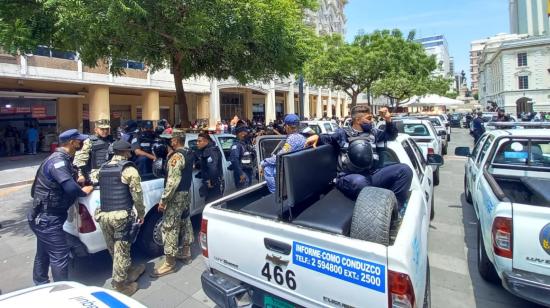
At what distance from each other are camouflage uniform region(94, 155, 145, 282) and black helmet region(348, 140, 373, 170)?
230cm

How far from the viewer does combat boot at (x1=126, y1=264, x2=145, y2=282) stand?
3928 mm

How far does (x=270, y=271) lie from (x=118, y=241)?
6.77ft

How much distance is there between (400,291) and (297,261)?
2.18 ft

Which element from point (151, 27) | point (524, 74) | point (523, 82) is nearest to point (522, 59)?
point (524, 74)

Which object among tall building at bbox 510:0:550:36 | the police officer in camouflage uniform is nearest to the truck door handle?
the police officer in camouflage uniform

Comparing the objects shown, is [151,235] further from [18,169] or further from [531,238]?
[18,169]

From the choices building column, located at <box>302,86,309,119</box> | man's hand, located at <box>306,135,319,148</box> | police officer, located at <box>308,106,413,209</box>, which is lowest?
police officer, located at <box>308,106,413,209</box>

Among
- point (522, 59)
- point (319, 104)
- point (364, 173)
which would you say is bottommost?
point (364, 173)

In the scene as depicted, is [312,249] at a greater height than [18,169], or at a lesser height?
lesser

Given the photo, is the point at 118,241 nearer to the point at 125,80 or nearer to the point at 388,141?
the point at 388,141

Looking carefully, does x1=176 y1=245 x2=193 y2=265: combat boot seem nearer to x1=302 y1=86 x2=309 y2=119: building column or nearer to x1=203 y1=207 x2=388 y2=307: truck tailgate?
x1=203 y1=207 x2=388 y2=307: truck tailgate

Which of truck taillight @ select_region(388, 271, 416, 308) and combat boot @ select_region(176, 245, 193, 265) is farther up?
truck taillight @ select_region(388, 271, 416, 308)

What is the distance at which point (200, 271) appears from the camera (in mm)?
4230

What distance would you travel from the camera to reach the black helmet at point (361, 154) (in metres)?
Result: 3.11
